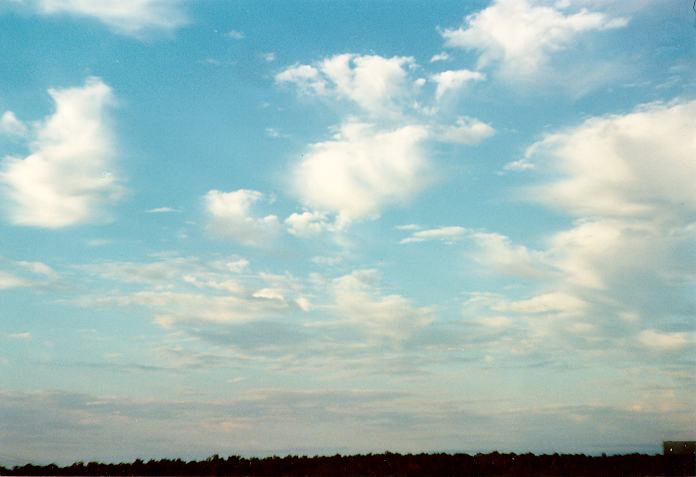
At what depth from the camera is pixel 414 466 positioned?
208 feet

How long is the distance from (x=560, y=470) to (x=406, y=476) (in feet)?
34.6

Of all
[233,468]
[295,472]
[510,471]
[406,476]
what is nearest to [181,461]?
[233,468]

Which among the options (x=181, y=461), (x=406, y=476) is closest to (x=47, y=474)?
(x=181, y=461)

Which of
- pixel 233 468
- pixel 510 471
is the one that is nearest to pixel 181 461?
pixel 233 468

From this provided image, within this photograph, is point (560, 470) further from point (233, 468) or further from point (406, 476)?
point (233, 468)

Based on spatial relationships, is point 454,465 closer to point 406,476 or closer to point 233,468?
point 406,476

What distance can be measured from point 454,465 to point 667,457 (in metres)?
15.2

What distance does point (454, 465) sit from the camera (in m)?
64.1

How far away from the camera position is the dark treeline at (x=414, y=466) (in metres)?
62.0

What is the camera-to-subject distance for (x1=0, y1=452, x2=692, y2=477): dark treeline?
61969 mm

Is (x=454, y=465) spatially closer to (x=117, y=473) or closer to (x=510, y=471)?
(x=510, y=471)

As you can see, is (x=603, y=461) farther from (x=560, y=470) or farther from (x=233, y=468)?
(x=233, y=468)

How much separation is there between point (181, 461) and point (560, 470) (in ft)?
87.0

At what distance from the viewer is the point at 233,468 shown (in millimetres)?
63969
